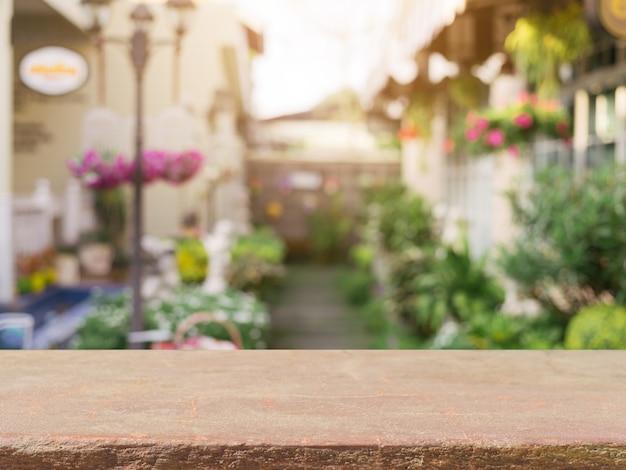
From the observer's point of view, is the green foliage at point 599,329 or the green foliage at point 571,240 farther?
the green foliage at point 571,240

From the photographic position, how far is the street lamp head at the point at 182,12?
557 cm

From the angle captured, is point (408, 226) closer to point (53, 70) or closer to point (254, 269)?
point (254, 269)

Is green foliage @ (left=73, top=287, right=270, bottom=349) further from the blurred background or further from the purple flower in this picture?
the purple flower

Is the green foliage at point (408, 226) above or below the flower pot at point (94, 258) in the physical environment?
above

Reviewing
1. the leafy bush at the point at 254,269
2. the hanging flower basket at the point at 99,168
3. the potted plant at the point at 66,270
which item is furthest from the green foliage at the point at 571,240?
the potted plant at the point at 66,270

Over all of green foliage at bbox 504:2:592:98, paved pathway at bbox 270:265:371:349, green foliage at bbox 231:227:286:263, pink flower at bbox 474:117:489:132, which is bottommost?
paved pathway at bbox 270:265:371:349

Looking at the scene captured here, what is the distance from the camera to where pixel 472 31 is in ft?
26.9

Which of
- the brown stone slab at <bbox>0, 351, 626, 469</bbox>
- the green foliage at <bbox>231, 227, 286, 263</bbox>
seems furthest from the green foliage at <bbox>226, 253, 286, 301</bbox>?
the brown stone slab at <bbox>0, 351, 626, 469</bbox>

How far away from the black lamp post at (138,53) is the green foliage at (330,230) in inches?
507

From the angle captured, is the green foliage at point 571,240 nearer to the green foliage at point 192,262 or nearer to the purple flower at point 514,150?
the purple flower at point 514,150

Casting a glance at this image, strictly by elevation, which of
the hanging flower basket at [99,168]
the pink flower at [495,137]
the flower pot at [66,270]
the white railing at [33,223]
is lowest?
the flower pot at [66,270]

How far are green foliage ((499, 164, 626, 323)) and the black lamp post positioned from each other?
2168mm

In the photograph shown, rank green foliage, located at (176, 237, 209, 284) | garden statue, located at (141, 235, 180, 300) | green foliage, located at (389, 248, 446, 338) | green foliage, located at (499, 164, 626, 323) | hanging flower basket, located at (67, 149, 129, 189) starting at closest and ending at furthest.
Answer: green foliage, located at (499, 164, 626, 323) < hanging flower basket, located at (67, 149, 129, 189) < green foliage, located at (389, 248, 446, 338) < garden statue, located at (141, 235, 180, 300) < green foliage, located at (176, 237, 209, 284)

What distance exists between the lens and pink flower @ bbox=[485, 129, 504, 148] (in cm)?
654
